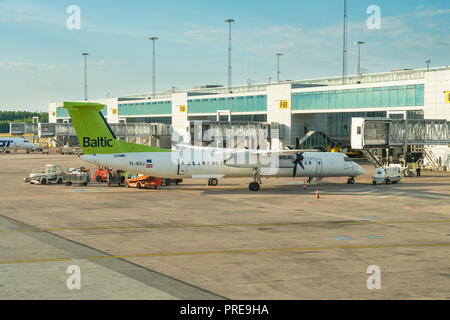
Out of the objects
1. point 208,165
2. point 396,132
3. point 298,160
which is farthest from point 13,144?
point 396,132

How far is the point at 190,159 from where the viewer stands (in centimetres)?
4947

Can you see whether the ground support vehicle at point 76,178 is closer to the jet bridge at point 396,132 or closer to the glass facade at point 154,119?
the jet bridge at point 396,132

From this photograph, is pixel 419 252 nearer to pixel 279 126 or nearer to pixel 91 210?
pixel 91 210

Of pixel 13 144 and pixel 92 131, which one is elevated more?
pixel 92 131

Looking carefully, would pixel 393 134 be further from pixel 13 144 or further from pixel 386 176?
pixel 13 144

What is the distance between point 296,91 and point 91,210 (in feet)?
209

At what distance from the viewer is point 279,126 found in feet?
316

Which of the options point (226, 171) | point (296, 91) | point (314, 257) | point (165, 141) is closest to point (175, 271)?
point (314, 257)

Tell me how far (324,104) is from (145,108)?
5896 centimetres

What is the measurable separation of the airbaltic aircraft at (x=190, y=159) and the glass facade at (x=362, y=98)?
88.2ft

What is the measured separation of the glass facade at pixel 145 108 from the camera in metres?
125

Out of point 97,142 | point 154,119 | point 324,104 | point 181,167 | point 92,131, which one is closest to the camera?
point 92,131

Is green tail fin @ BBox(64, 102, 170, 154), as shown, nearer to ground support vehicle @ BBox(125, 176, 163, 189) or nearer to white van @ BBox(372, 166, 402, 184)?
ground support vehicle @ BBox(125, 176, 163, 189)

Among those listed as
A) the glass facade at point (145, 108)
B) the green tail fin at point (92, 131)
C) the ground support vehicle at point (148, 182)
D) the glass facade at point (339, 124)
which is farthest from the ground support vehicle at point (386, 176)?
the glass facade at point (145, 108)
